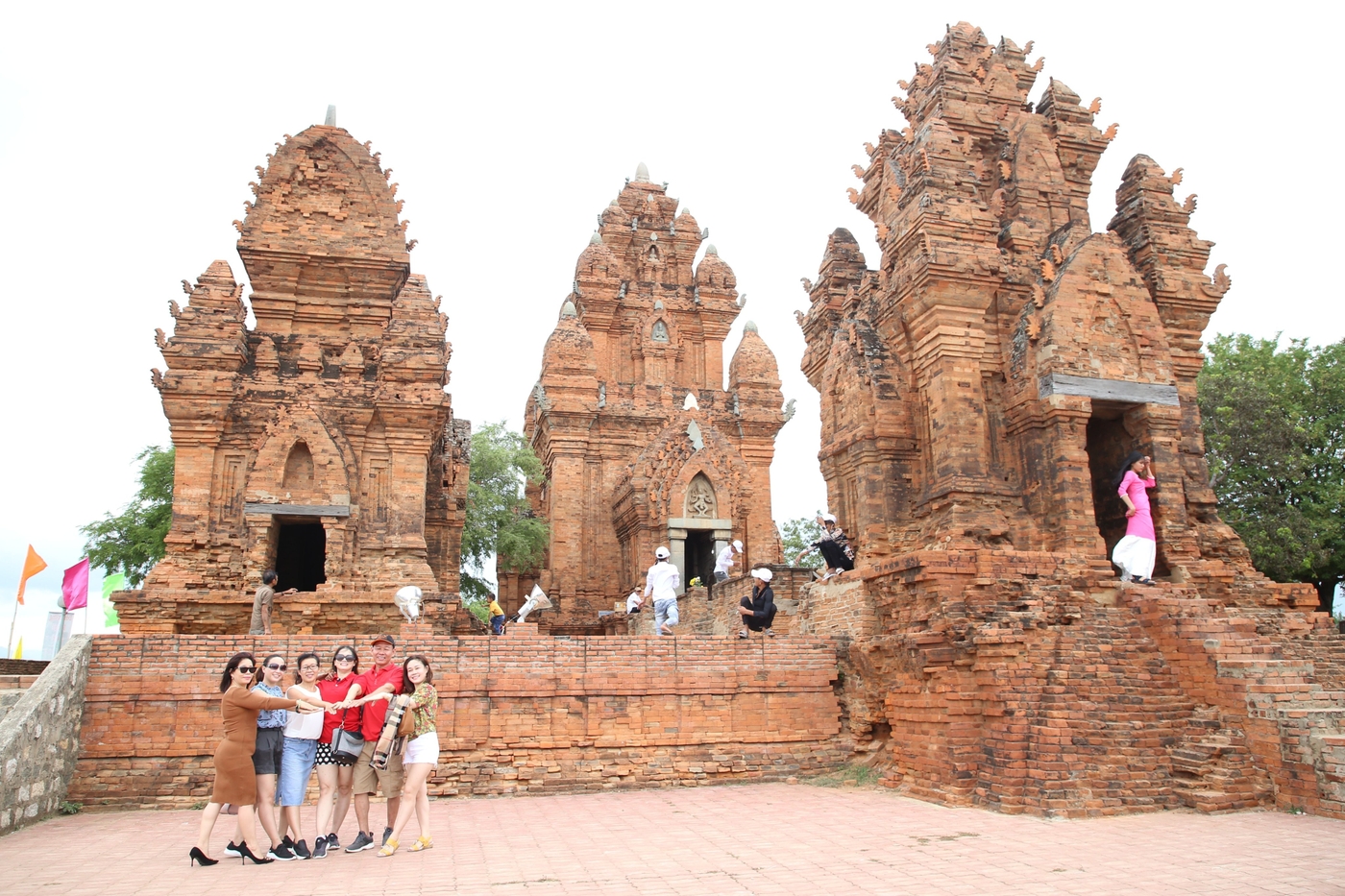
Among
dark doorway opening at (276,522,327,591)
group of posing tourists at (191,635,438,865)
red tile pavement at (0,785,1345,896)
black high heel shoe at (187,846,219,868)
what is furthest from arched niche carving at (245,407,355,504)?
black high heel shoe at (187,846,219,868)

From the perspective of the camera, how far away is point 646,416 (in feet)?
86.3

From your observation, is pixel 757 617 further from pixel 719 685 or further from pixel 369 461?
pixel 369 461

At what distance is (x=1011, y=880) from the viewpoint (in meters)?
5.67

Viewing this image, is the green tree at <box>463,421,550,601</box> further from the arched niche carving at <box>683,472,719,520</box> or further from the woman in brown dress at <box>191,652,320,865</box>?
the woman in brown dress at <box>191,652,320,865</box>

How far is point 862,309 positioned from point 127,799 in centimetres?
1035

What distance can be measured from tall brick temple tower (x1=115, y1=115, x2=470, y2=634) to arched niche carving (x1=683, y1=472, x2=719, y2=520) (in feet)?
25.5

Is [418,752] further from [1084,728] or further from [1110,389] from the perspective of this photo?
[1110,389]

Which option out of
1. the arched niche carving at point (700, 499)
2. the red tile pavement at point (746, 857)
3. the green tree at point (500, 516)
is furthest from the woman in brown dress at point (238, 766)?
the green tree at point (500, 516)

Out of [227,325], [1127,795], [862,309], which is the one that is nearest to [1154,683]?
[1127,795]

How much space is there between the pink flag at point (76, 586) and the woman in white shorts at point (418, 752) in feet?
62.4

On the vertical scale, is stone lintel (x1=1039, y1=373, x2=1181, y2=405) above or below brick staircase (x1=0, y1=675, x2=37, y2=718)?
above

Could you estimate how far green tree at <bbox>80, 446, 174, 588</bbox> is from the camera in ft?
75.7

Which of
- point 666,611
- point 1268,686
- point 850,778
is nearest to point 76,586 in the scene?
point 666,611

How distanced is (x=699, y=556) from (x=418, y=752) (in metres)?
17.3
